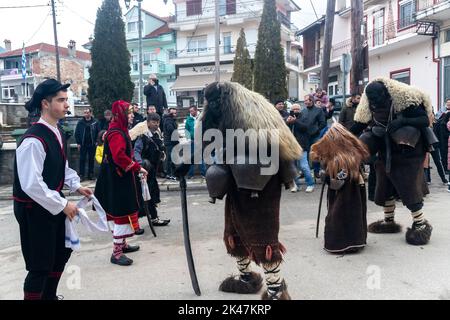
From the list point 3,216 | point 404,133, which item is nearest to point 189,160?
point 404,133

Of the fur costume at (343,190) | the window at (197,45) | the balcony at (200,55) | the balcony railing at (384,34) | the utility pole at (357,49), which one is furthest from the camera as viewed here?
the window at (197,45)

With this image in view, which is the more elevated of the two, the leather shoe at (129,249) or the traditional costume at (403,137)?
the traditional costume at (403,137)

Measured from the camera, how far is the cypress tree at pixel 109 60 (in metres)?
14.2

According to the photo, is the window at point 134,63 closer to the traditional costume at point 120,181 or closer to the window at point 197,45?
the window at point 197,45

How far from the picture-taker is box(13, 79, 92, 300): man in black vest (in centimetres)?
287

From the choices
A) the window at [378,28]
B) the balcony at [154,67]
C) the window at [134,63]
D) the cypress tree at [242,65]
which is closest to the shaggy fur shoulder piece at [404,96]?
the window at [378,28]

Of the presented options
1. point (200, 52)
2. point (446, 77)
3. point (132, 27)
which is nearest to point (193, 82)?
point (200, 52)

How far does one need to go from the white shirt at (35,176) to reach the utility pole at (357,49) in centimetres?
883

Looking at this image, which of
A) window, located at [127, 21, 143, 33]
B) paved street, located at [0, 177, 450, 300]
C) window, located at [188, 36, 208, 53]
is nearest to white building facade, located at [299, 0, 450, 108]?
paved street, located at [0, 177, 450, 300]

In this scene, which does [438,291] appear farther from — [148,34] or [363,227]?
[148,34]

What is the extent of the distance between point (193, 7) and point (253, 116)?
114 ft

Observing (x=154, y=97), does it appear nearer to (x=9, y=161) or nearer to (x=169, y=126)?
(x=169, y=126)

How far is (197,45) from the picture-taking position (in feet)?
118

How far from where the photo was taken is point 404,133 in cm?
491
